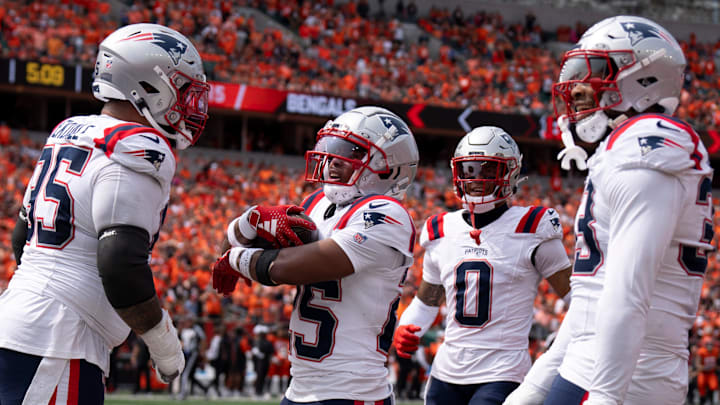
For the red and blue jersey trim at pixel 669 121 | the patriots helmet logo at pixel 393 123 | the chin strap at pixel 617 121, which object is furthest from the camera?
the patriots helmet logo at pixel 393 123

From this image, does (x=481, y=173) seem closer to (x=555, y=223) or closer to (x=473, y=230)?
(x=473, y=230)

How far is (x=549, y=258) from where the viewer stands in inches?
185

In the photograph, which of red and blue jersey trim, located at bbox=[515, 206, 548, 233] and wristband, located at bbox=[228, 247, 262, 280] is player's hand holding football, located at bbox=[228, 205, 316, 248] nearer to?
wristband, located at bbox=[228, 247, 262, 280]

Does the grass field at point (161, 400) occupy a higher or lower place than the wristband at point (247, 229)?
lower

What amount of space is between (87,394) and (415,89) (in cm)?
2197

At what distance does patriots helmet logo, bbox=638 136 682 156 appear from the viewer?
8.63 ft

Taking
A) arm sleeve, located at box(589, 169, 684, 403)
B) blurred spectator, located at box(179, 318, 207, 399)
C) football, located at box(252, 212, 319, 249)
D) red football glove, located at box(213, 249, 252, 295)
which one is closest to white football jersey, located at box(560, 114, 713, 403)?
arm sleeve, located at box(589, 169, 684, 403)

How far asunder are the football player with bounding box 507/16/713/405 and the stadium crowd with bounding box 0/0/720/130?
1876 cm

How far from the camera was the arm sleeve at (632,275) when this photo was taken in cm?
255

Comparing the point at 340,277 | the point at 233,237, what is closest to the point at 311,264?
the point at 340,277

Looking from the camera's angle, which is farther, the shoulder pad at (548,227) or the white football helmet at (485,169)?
the white football helmet at (485,169)

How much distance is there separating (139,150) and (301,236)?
75 centimetres

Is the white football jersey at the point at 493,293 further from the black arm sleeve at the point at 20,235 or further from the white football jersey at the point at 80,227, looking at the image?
the black arm sleeve at the point at 20,235

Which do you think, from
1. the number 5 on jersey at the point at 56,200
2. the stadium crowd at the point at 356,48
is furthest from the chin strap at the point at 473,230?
the stadium crowd at the point at 356,48
